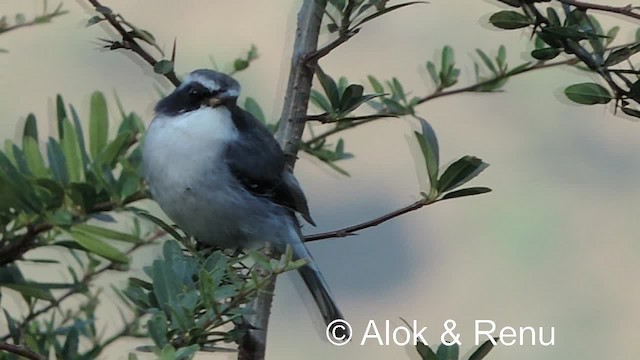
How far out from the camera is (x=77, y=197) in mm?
443

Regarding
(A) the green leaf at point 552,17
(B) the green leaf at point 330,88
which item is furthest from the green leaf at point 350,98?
(A) the green leaf at point 552,17

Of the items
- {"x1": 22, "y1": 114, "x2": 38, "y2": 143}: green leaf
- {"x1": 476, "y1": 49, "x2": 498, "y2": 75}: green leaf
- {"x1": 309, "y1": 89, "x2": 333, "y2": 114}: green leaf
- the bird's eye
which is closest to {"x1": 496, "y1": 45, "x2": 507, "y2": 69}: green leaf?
{"x1": 476, "y1": 49, "x2": 498, "y2": 75}: green leaf

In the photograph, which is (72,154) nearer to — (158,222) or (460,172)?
(158,222)

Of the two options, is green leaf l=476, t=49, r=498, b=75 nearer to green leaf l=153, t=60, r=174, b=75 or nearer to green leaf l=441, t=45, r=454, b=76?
green leaf l=441, t=45, r=454, b=76

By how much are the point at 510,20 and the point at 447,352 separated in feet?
0.61

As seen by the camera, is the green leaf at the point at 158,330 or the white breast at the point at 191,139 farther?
the white breast at the point at 191,139

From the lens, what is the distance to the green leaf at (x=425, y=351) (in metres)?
0.45

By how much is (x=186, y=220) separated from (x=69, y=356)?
0.73 ft

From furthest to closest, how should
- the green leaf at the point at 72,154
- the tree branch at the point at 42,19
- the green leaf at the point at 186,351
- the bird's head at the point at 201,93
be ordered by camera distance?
the bird's head at the point at 201,93
the tree branch at the point at 42,19
the green leaf at the point at 72,154
the green leaf at the point at 186,351

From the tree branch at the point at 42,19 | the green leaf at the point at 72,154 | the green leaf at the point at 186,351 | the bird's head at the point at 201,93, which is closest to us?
the green leaf at the point at 186,351

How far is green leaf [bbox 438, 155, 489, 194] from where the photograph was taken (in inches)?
18.9

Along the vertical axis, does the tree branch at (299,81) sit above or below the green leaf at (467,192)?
above

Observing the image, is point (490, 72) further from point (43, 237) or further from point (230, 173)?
point (43, 237)

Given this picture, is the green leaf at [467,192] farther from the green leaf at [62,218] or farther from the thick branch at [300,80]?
the green leaf at [62,218]
